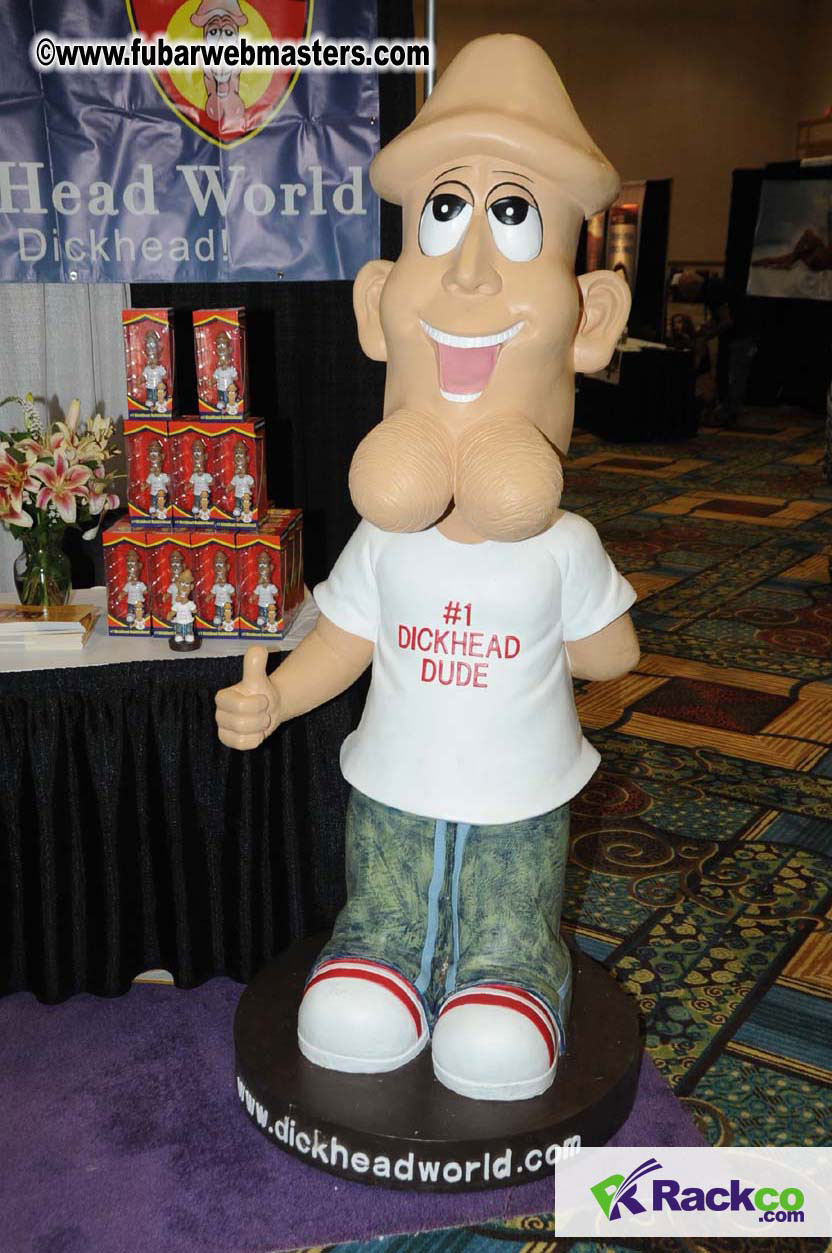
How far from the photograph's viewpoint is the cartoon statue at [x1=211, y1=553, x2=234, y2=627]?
92.4 inches

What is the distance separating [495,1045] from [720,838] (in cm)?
158

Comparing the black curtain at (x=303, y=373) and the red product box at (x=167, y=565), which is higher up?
the black curtain at (x=303, y=373)

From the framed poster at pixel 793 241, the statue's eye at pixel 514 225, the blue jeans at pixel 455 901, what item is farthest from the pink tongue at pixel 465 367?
the framed poster at pixel 793 241

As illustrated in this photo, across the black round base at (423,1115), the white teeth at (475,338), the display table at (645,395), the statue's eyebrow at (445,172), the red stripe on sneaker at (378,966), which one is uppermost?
the statue's eyebrow at (445,172)

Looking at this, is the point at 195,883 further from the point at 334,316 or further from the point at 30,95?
the point at 30,95

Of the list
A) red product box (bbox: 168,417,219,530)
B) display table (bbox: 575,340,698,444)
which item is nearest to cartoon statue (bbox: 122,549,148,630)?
red product box (bbox: 168,417,219,530)

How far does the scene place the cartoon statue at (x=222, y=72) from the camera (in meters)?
2.58

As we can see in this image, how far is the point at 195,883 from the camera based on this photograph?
7.68 feet

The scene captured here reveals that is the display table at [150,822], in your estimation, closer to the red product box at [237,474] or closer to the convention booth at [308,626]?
the convention booth at [308,626]

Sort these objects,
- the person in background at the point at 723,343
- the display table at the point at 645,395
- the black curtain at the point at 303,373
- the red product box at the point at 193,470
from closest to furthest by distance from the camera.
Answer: the red product box at the point at 193,470
the black curtain at the point at 303,373
the display table at the point at 645,395
the person in background at the point at 723,343

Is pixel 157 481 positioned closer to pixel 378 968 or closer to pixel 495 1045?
pixel 378 968

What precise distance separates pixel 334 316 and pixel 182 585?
37.0 inches

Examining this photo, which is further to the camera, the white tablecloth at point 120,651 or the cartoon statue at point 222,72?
the cartoon statue at point 222,72

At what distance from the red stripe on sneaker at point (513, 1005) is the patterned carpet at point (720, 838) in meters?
0.31
